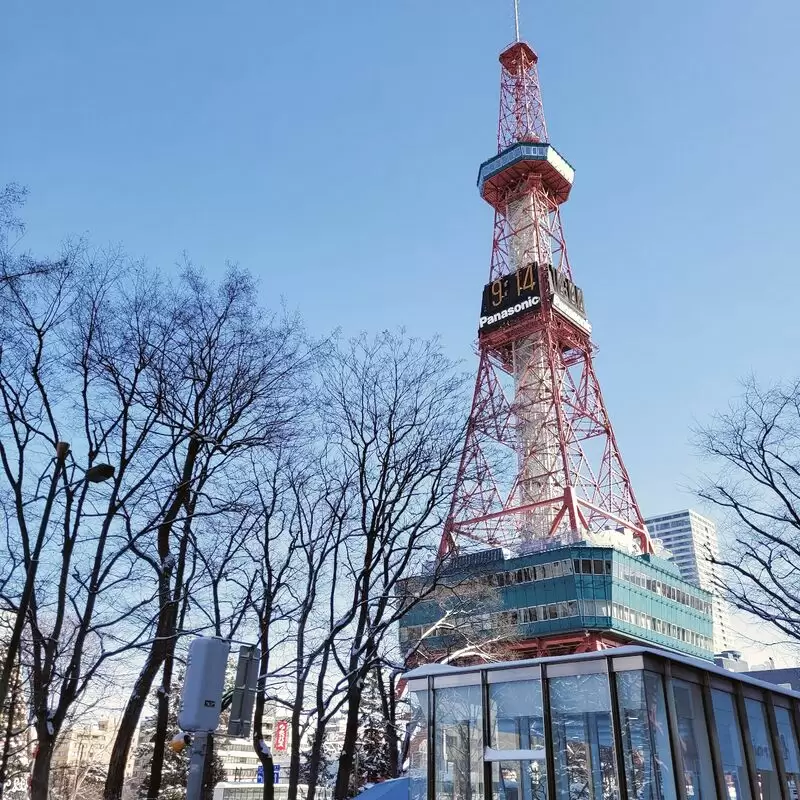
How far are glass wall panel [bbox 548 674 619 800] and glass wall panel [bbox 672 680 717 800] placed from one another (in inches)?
41.0

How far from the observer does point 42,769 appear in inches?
390

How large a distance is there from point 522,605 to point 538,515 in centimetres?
973

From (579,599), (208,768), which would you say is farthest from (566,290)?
(208,768)

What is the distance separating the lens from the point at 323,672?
15.7 m

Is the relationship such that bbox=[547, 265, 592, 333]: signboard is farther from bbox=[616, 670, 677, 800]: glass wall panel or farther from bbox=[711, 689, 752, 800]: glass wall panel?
bbox=[616, 670, 677, 800]: glass wall panel

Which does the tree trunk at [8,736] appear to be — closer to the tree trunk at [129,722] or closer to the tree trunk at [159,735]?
the tree trunk at [129,722]

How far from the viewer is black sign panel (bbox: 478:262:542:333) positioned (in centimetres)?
6188

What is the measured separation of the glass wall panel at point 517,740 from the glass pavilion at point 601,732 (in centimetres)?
2

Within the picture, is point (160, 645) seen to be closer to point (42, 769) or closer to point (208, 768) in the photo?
point (42, 769)

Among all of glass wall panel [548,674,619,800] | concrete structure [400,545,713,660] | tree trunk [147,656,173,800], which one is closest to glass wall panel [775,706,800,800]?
glass wall panel [548,674,619,800]

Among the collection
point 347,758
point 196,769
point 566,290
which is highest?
point 566,290

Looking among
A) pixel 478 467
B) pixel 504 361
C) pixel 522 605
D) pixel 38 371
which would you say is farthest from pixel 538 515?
pixel 38 371

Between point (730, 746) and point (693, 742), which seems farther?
point (730, 746)

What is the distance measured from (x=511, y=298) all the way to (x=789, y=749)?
176 feet
